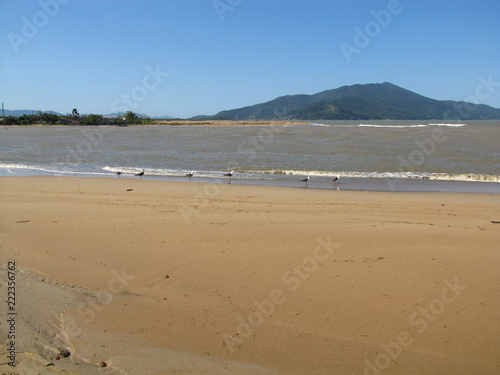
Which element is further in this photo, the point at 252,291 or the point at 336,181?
the point at 336,181

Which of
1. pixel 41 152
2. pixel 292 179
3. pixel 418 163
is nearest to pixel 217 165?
pixel 292 179

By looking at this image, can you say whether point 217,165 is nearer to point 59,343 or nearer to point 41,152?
point 41,152

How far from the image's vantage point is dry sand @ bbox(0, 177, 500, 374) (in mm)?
3859

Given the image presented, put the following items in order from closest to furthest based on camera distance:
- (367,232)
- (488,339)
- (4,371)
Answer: (4,371) → (488,339) → (367,232)

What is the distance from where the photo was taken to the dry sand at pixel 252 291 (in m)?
3.86

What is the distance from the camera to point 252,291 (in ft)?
17.0

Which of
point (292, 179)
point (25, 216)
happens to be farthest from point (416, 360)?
point (292, 179)

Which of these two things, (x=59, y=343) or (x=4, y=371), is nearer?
(x=4, y=371)

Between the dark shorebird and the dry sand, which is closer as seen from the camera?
the dry sand

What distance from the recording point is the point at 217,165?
20.8 metres

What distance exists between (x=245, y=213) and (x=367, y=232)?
291 centimetres

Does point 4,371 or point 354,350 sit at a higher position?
point 4,371

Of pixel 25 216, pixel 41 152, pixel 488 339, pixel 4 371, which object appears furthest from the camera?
pixel 41 152

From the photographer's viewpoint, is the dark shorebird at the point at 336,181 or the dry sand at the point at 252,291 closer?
the dry sand at the point at 252,291
